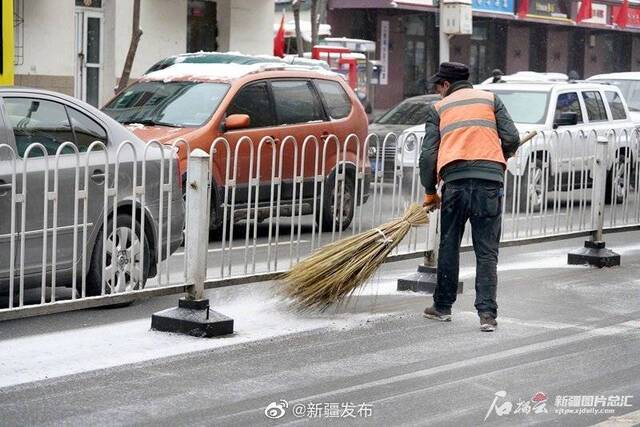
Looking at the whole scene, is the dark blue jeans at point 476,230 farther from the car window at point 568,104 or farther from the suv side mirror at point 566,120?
the car window at point 568,104

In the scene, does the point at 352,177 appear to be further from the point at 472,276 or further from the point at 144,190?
the point at 144,190

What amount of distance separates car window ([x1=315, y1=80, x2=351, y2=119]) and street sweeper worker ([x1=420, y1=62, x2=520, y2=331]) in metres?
5.81

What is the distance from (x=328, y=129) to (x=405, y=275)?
3.65m

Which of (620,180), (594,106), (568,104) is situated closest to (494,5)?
(594,106)

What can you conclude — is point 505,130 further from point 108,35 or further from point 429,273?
point 108,35

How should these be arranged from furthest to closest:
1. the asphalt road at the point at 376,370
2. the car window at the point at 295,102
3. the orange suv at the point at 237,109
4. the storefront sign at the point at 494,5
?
the storefront sign at the point at 494,5
the car window at the point at 295,102
the orange suv at the point at 237,109
the asphalt road at the point at 376,370

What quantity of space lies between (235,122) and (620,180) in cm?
365

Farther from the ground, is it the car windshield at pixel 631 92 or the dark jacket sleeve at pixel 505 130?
the dark jacket sleeve at pixel 505 130

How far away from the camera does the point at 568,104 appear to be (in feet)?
59.6

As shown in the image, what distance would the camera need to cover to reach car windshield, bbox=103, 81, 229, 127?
13.1 meters

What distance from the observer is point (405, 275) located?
35.7ft

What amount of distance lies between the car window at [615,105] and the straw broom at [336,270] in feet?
35.5

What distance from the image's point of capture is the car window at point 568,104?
58.7 feet

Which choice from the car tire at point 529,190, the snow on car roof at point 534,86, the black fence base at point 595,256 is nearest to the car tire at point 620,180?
the black fence base at point 595,256
